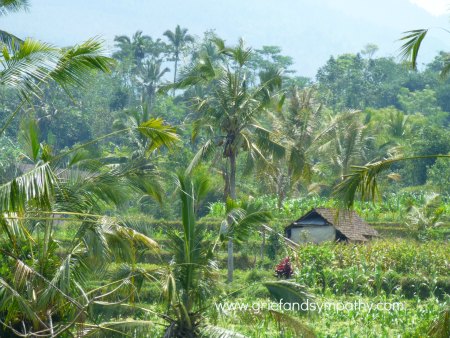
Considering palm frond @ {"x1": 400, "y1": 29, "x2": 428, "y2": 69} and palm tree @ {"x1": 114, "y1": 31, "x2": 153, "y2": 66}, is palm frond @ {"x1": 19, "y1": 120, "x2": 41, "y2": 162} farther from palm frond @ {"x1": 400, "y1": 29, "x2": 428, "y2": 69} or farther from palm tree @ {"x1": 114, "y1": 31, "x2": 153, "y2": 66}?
palm tree @ {"x1": 114, "y1": 31, "x2": 153, "y2": 66}

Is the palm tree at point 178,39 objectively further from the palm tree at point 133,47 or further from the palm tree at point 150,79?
the palm tree at point 150,79

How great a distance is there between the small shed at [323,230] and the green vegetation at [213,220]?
0.76m

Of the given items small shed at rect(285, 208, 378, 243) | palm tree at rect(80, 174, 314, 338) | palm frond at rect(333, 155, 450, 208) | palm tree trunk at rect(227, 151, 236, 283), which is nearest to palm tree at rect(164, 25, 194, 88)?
small shed at rect(285, 208, 378, 243)

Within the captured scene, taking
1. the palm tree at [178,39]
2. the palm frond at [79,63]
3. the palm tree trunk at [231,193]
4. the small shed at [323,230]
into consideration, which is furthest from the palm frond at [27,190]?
the palm tree at [178,39]

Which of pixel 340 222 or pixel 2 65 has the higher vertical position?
pixel 2 65

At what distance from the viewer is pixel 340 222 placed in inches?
1334

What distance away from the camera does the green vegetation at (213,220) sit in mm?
11648

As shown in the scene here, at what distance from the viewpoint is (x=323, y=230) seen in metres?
33.9

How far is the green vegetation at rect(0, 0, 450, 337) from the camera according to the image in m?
11.6

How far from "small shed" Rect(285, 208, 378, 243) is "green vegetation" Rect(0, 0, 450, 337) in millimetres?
757

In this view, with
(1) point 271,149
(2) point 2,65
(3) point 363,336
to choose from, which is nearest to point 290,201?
(1) point 271,149

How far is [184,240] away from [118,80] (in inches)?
2512

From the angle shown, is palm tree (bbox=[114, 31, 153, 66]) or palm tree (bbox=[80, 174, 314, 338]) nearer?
palm tree (bbox=[80, 174, 314, 338])

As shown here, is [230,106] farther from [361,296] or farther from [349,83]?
[349,83]
